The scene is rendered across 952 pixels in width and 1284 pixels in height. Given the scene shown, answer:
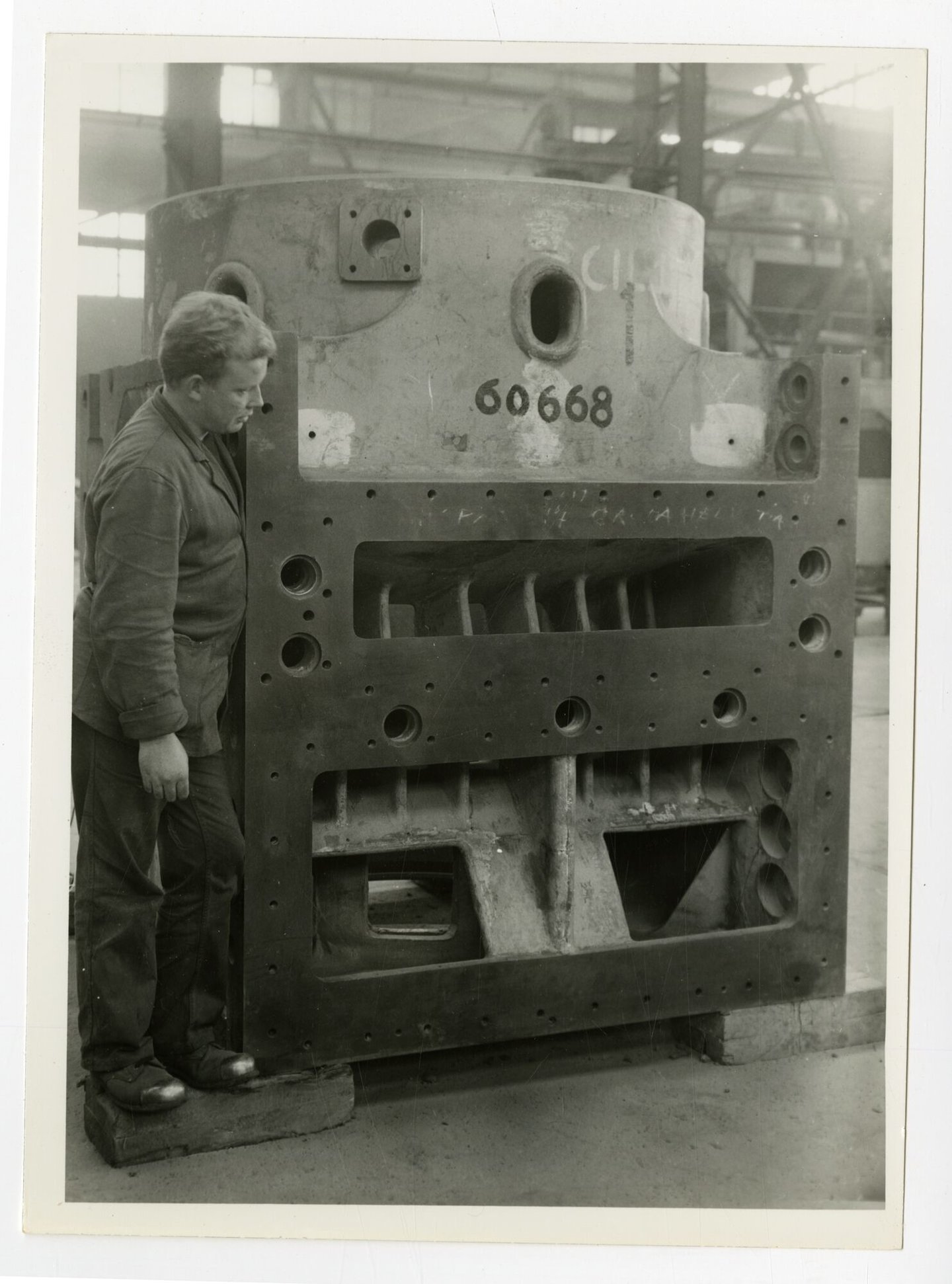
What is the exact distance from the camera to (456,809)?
13.8 feet

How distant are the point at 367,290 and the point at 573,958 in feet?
6.95

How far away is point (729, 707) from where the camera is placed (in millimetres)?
4359

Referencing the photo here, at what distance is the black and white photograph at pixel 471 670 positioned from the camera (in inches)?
143

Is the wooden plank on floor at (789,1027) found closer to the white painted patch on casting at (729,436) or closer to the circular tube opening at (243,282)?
the white painted patch on casting at (729,436)

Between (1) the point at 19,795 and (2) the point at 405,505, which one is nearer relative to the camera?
(1) the point at 19,795

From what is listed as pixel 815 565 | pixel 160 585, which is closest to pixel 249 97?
pixel 160 585

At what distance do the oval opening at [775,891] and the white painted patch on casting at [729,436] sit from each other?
4.43 feet

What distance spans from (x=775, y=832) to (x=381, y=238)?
90.6 inches

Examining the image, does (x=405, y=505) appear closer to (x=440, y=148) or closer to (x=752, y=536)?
(x=752, y=536)

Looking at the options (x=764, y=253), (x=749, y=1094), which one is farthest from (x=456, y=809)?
(x=764, y=253)

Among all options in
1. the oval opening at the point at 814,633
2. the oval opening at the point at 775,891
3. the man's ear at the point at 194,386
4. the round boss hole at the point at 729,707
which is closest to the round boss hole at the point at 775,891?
the oval opening at the point at 775,891

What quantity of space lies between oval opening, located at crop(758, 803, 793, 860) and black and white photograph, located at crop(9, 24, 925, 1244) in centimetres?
2

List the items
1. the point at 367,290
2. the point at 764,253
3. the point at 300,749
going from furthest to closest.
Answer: the point at 764,253 < the point at 367,290 < the point at 300,749

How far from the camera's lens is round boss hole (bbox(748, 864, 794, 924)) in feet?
14.5
